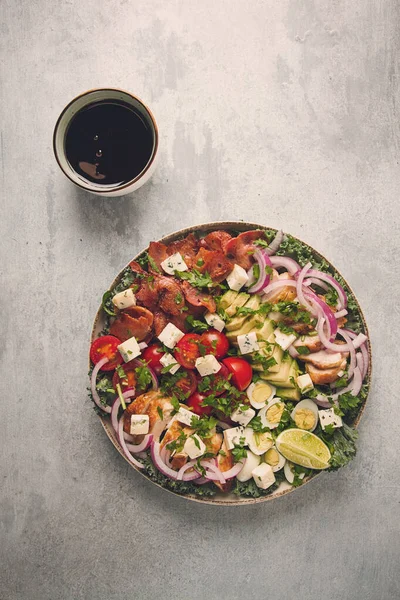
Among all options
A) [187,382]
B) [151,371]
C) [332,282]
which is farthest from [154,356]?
[332,282]

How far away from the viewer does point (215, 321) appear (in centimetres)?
238

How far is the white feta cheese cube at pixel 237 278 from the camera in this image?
7.79ft

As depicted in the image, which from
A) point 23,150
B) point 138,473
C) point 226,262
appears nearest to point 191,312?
point 226,262

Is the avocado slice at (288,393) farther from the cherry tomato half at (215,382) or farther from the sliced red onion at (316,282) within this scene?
the sliced red onion at (316,282)

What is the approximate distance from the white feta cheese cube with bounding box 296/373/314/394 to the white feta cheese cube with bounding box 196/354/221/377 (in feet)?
1.16

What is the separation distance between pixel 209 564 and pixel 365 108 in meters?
2.31

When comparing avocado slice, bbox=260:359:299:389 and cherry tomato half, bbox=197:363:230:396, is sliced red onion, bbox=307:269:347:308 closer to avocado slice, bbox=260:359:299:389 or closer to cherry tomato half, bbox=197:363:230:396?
avocado slice, bbox=260:359:299:389

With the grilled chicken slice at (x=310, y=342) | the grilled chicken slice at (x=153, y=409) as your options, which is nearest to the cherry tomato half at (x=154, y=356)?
the grilled chicken slice at (x=153, y=409)

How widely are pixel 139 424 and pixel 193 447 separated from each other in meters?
0.25

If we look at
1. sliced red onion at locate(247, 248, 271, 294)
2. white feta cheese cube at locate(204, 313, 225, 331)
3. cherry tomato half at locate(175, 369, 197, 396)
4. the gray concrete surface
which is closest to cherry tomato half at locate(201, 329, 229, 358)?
white feta cheese cube at locate(204, 313, 225, 331)

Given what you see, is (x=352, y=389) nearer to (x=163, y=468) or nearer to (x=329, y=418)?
(x=329, y=418)

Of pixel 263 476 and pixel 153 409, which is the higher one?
pixel 153 409

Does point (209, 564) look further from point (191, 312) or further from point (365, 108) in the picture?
point (365, 108)

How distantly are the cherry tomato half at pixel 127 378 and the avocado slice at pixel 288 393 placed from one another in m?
0.63
